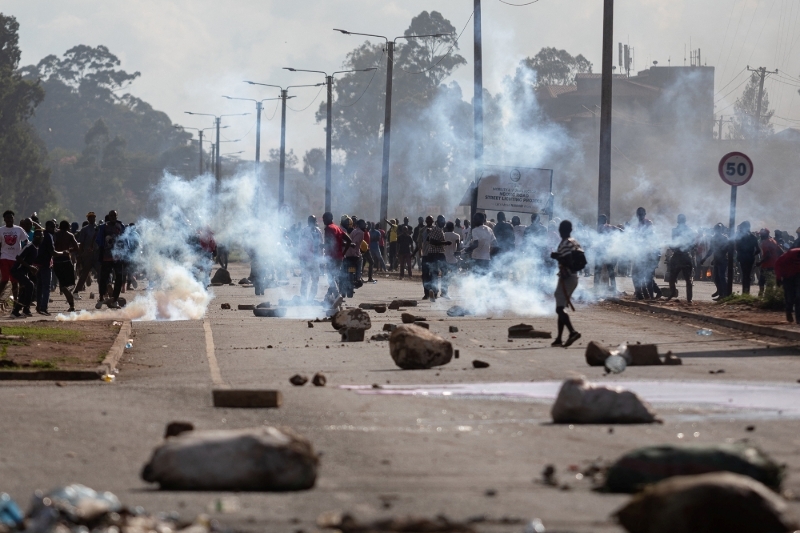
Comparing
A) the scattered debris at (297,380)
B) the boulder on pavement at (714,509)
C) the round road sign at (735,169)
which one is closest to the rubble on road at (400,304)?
the round road sign at (735,169)

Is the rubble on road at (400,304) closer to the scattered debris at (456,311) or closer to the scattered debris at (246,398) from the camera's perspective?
the scattered debris at (456,311)

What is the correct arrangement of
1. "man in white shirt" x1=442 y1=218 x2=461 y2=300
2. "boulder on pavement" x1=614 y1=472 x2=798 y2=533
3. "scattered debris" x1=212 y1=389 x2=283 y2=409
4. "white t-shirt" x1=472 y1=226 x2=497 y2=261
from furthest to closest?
Answer: "man in white shirt" x1=442 y1=218 x2=461 y2=300 < "white t-shirt" x1=472 y1=226 x2=497 y2=261 < "scattered debris" x1=212 y1=389 x2=283 y2=409 < "boulder on pavement" x1=614 y1=472 x2=798 y2=533

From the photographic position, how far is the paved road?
22.0 ft

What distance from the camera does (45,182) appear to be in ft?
279

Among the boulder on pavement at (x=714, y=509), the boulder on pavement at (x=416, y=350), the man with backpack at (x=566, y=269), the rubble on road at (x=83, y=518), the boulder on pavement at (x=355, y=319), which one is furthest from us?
the boulder on pavement at (x=355, y=319)

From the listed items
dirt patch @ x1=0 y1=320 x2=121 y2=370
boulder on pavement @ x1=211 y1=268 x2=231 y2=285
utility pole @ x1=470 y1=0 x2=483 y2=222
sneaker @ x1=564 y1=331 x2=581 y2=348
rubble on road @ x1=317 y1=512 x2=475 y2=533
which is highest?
utility pole @ x1=470 y1=0 x2=483 y2=222

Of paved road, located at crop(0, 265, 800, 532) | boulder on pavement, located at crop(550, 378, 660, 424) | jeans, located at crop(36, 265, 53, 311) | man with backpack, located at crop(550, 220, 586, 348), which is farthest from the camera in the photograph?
jeans, located at crop(36, 265, 53, 311)

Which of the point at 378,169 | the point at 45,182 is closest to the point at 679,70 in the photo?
the point at 378,169

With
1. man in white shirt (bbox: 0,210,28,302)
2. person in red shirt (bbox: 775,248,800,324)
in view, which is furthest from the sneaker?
man in white shirt (bbox: 0,210,28,302)

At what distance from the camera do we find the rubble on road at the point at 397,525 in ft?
19.2

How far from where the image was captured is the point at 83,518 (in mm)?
5914

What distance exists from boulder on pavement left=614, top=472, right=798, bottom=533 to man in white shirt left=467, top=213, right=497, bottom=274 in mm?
20380

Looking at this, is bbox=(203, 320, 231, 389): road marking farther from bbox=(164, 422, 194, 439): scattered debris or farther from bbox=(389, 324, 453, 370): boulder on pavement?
bbox=(164, 422, 194, 439): scattered debris

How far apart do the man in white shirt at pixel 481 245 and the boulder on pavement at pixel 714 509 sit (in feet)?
66.9
